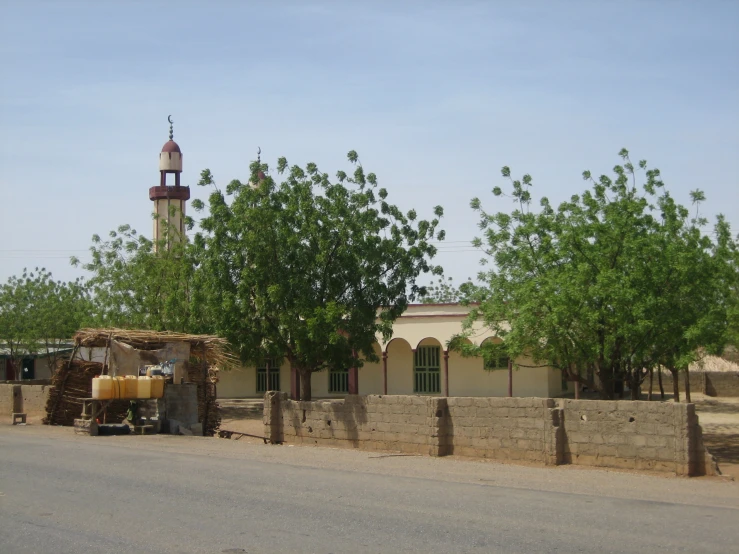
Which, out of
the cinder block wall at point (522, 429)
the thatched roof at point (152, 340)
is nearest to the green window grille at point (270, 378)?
the thatched roof at point (152, 340)

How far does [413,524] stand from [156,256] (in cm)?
2629

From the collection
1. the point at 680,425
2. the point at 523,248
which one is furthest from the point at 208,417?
the point at 680,425

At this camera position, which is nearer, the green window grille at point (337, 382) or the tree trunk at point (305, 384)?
the tree trunk at point (305, 384)

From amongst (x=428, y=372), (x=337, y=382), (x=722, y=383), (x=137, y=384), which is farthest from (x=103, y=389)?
(x=722, y=383)

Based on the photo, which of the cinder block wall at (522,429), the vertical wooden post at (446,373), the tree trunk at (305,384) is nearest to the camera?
the cinder block wall at (522,429)

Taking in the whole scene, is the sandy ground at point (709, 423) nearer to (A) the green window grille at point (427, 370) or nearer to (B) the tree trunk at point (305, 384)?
(B) the tree trunk at point (305, 384)

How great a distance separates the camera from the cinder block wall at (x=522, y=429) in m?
14.4

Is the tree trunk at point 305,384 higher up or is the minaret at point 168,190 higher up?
the minaret at point 168,190

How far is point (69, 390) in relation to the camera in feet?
80.7

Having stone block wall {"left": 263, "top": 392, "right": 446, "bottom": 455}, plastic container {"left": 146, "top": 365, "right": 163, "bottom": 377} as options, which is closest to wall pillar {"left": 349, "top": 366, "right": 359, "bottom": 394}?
plastic container {"left": 146, "top": 365, "right": 163, "bottom": 377}

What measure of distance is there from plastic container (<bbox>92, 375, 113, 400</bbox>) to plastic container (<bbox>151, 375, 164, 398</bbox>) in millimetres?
1053

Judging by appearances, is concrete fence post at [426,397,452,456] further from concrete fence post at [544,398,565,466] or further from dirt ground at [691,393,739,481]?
dirt ground at [691,393,739,481]

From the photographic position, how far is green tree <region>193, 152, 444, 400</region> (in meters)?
23.4

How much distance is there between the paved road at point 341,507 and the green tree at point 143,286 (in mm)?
14568
